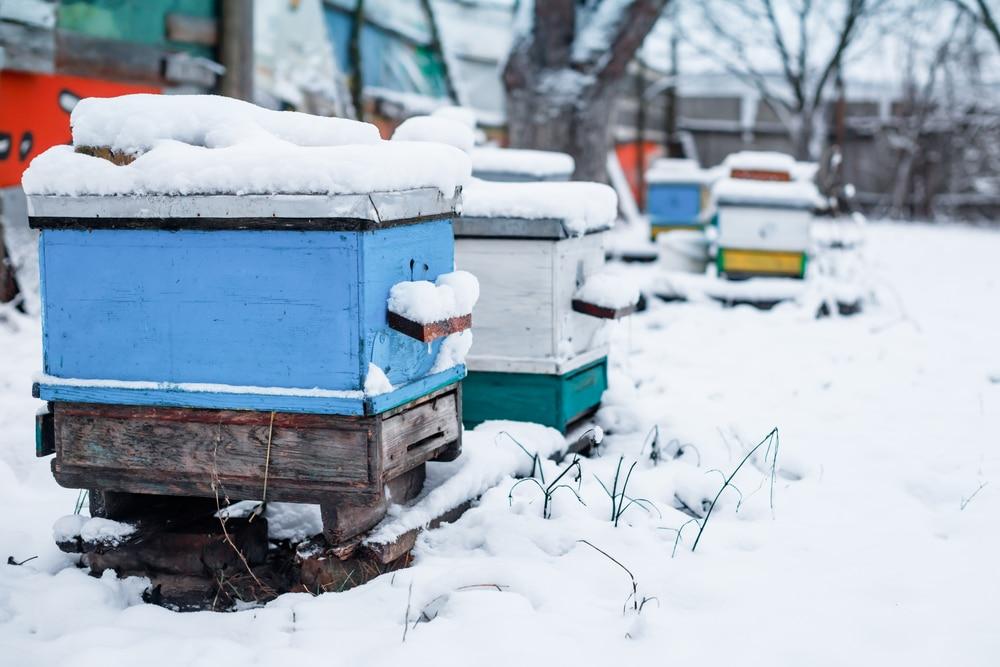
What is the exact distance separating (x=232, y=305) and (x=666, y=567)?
1.19 m

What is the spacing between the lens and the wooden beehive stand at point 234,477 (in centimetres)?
227

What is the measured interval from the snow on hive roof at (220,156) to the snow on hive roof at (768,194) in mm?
4359

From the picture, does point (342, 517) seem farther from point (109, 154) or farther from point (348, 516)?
point (109, 154)

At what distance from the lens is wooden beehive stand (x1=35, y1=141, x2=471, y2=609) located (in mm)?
2271

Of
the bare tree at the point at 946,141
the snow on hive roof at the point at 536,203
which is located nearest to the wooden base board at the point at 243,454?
the snow on hive roof at the point at 536,203

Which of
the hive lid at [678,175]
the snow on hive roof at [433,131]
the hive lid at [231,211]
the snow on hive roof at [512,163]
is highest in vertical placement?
the hive lid at [678,175]

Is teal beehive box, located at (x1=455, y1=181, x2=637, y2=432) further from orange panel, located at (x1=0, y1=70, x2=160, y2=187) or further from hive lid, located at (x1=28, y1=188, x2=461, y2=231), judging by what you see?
orange panel, located at (x1=0, y1=70, x2=160, y2=187)

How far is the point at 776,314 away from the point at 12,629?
514 centimetres

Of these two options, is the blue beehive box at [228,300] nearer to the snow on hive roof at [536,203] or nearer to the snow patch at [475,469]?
the snow patch at [475,469]

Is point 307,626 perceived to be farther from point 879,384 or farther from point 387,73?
point 387,73

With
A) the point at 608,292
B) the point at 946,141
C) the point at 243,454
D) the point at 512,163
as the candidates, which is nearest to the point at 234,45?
the point at 512,163

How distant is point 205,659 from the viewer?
197cm

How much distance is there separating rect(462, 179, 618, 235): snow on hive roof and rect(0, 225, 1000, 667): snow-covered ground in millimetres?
699

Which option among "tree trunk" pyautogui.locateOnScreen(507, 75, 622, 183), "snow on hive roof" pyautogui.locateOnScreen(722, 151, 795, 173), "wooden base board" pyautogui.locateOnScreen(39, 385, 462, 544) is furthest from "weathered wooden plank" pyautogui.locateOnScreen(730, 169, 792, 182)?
"wooden base board" pyautogui.locateOnScreen(39, 385, 462, 544)
